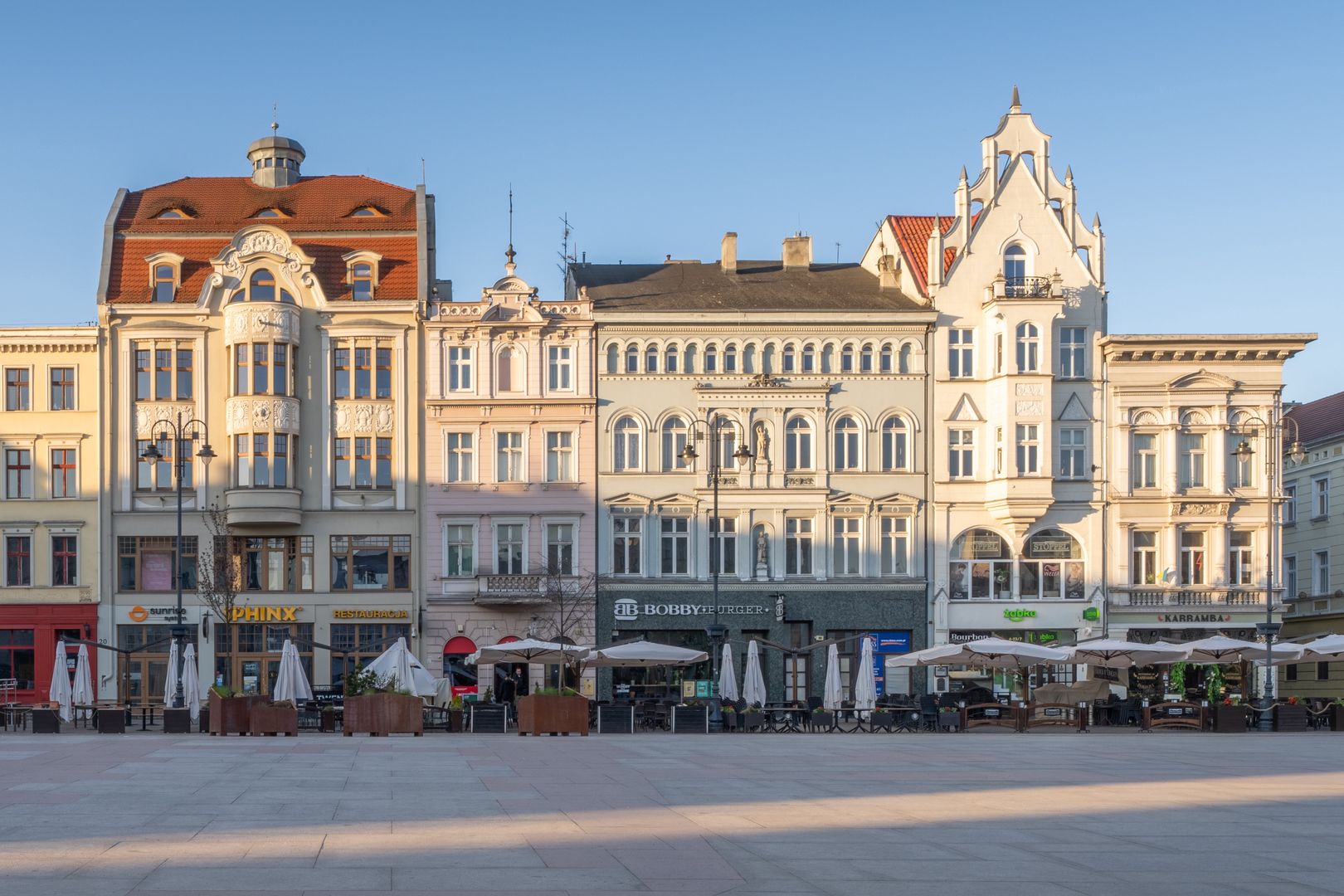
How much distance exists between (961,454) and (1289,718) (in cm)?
1646

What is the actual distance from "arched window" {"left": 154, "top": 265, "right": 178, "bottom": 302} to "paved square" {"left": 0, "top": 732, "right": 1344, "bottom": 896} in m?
30.8

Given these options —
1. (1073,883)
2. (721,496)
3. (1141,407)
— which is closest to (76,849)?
(1073,883)

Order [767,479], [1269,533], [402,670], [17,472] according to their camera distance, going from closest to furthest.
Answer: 1. [402,670]
2. [1269,533]
3. [17,472]
4. [767,479]

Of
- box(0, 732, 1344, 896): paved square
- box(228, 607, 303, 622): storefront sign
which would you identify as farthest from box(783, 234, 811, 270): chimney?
box(0, 732, 1344, 896): paved square

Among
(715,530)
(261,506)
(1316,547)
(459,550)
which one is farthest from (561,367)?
(1316,547)

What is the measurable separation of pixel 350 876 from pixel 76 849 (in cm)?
316

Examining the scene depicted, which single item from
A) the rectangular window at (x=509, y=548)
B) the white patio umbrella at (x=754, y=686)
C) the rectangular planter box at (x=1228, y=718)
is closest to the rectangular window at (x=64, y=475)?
the rectangular window at (x=509, y=548)

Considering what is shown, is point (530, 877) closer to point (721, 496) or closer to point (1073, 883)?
point (1073, 883)

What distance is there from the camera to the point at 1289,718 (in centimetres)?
4906

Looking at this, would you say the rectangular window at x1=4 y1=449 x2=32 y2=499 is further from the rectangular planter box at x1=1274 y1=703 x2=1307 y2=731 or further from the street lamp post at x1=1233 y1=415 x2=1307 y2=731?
the rectangular planter box at x1=1274 y1=703 x2=1307 y2=731

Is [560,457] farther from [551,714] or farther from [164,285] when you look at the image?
[551,714]

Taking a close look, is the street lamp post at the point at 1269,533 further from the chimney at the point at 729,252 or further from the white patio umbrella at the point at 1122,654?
the chimney at the point at 729,252

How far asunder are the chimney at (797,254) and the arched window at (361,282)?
50.6ft

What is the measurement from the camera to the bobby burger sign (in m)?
60.8
